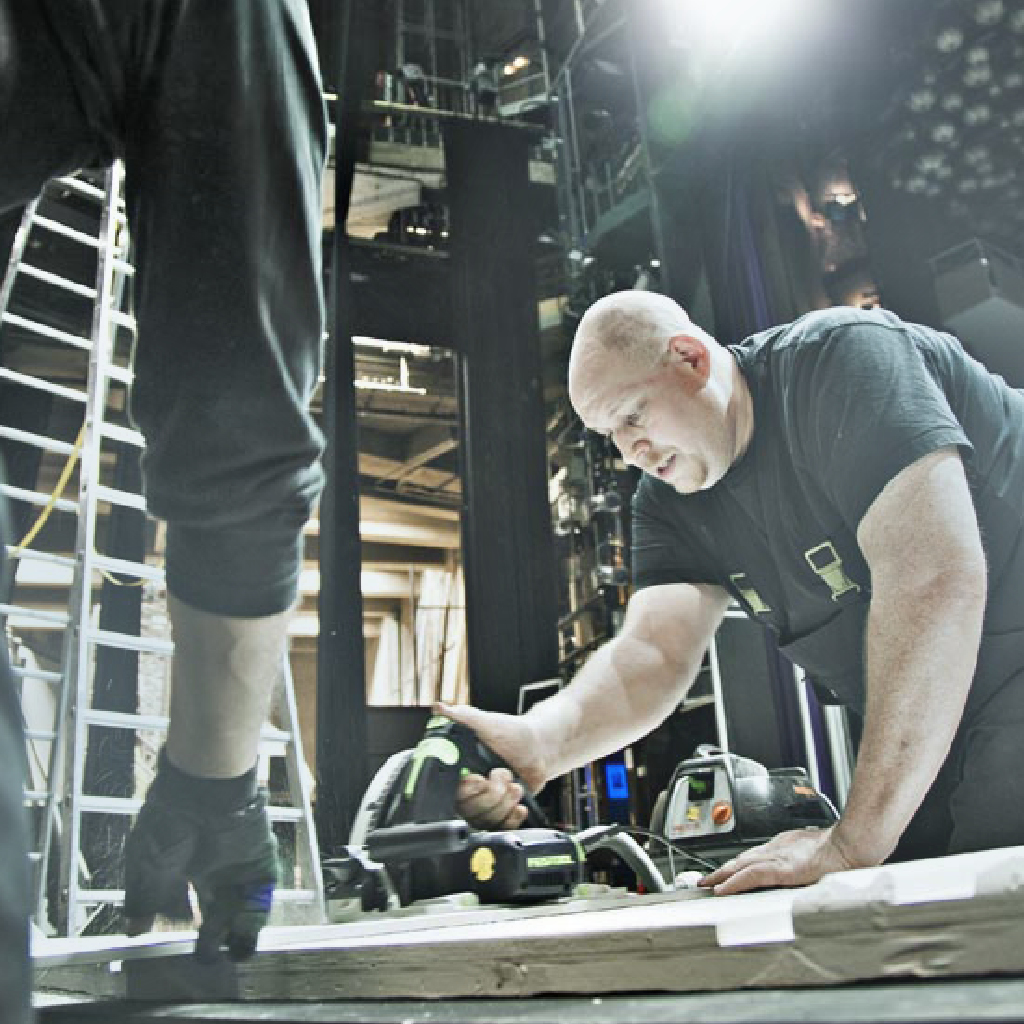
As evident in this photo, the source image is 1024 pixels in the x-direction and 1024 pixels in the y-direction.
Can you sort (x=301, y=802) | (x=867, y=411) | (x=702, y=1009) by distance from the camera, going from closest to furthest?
(x=702, y=1009)
(x=867, y=411)
(x=301, y=802)

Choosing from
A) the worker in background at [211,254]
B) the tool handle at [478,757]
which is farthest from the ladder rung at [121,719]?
the worker in background at [211,254]

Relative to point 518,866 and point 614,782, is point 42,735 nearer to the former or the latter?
point 518,866

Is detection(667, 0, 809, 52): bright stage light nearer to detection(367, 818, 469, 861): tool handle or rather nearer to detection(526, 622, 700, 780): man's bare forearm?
detection(526, 622, 700, 780): man's bare forearm

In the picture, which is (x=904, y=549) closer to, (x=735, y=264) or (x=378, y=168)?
(x=735, y=264)

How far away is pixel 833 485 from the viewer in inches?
50.8

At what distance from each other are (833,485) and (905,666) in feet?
1.02

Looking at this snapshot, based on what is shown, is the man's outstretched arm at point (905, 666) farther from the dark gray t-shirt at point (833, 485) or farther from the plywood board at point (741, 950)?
the plywood board at point (741, 950)

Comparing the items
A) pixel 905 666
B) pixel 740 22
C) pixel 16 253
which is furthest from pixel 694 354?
pixel 740 22

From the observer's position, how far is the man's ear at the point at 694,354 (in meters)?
1.53

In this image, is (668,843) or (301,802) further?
(301,802)

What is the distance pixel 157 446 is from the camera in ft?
1.94

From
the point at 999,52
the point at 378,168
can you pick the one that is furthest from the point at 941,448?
the point at 378,168

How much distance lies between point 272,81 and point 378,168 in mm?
4939

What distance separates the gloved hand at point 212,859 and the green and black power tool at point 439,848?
1.11ft
